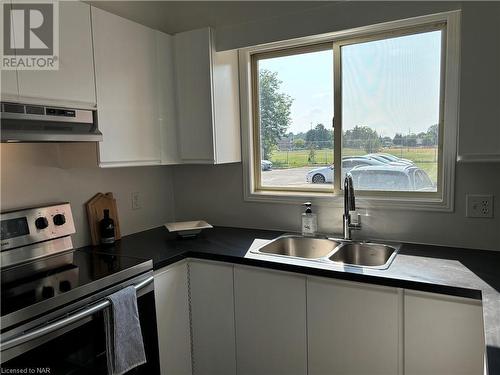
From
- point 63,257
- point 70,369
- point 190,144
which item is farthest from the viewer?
point 190,144

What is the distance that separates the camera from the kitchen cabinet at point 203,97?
7.48 ft

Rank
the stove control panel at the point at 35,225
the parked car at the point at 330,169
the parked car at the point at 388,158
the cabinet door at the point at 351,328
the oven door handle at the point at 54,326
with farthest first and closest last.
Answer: the parked car at the point at 330,169
the parked car at the point at 388,158
the stove control panel at the point at 35,225
the cabinet door at the point at 351,328
the oven door handle at the point at 54,326

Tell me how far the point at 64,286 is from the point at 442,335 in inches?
59.6

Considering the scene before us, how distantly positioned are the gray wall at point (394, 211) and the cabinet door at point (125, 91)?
0.49 m

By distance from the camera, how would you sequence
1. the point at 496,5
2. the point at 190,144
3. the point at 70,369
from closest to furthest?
1. the point at 70,369
2. the point at 496,5
3. the point at 190,144

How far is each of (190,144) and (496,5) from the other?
66.9 inches

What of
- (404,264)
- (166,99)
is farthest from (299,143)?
(404,264)

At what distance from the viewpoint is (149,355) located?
1783 mm

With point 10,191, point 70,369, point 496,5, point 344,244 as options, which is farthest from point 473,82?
point 10,191

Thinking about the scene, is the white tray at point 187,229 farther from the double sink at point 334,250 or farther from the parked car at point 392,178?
the parked car at point 392,178

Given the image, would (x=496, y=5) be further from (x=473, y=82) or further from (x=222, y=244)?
(x=222, y=244)

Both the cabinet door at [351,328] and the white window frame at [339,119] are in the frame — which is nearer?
the cabinet door at [351,328]

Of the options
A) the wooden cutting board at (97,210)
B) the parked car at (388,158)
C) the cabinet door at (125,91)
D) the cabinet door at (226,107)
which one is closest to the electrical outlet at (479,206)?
the parked car at (388,158)

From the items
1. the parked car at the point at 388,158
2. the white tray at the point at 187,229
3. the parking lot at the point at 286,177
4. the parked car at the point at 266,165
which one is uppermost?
the parked car at the point at 388,158
